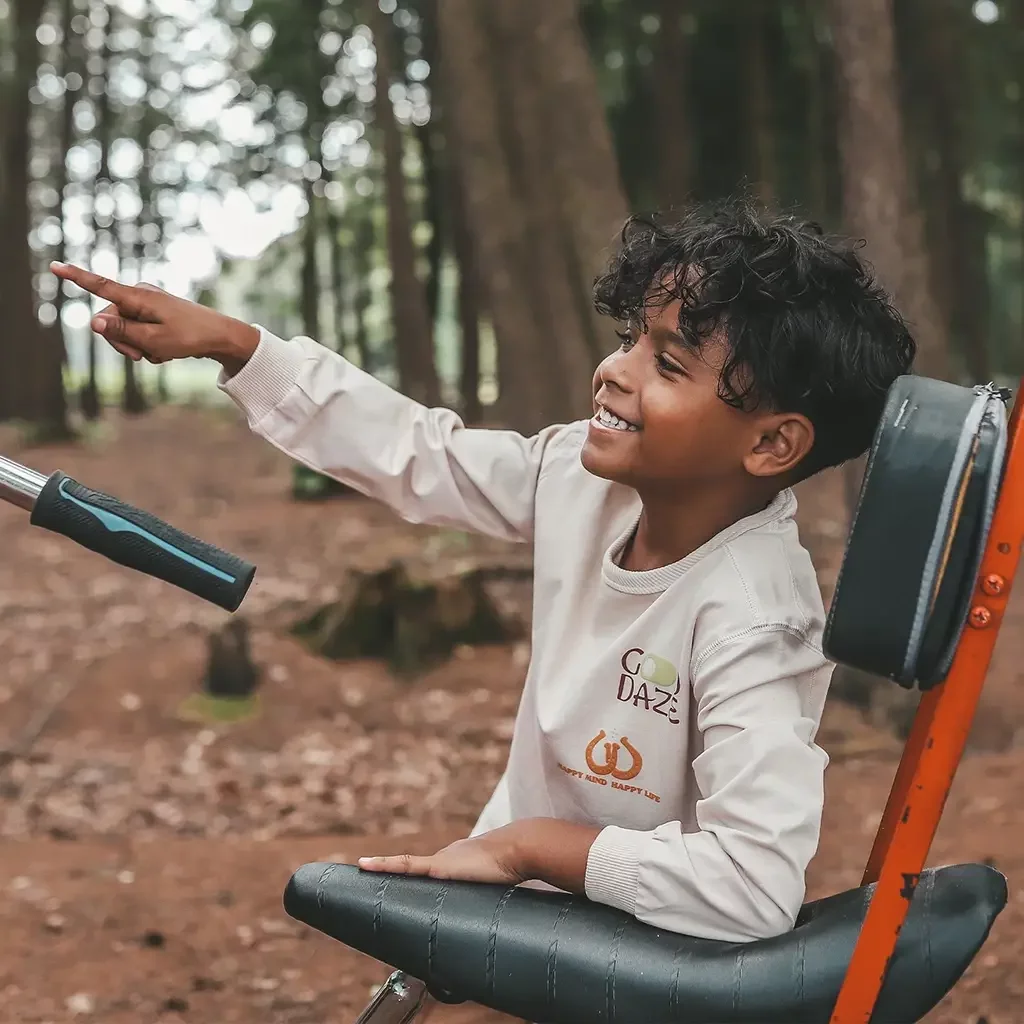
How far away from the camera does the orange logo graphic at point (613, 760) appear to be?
5.99ft

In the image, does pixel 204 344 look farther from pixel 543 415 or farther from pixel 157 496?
pixel 157 496

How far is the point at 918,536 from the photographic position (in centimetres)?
136

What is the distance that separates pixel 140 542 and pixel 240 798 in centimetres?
364

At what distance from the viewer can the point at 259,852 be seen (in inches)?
169

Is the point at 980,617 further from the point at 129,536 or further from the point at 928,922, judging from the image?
the point at 129,536

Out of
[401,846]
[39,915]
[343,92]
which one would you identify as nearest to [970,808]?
[401,846]

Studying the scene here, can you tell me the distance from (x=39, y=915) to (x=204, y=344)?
249 centimetres

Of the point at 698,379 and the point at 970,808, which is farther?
the point at 970,808

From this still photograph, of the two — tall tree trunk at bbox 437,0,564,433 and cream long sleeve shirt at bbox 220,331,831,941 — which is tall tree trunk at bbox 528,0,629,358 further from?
cream long sleeve shirt at bbox 220,331,831,941

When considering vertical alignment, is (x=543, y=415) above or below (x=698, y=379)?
below

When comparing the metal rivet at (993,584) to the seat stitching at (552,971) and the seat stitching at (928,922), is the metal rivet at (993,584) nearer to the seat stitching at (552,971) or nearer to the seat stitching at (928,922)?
the seat stitching at (928,922)

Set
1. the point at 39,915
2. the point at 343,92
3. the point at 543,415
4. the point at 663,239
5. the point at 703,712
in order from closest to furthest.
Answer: the point at 703,712
the point at 663,239
the point at 39,915
the point at 543,415
the point at 343,92

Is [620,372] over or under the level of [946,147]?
under

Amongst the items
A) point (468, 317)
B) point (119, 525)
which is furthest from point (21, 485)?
point (468, 317)
